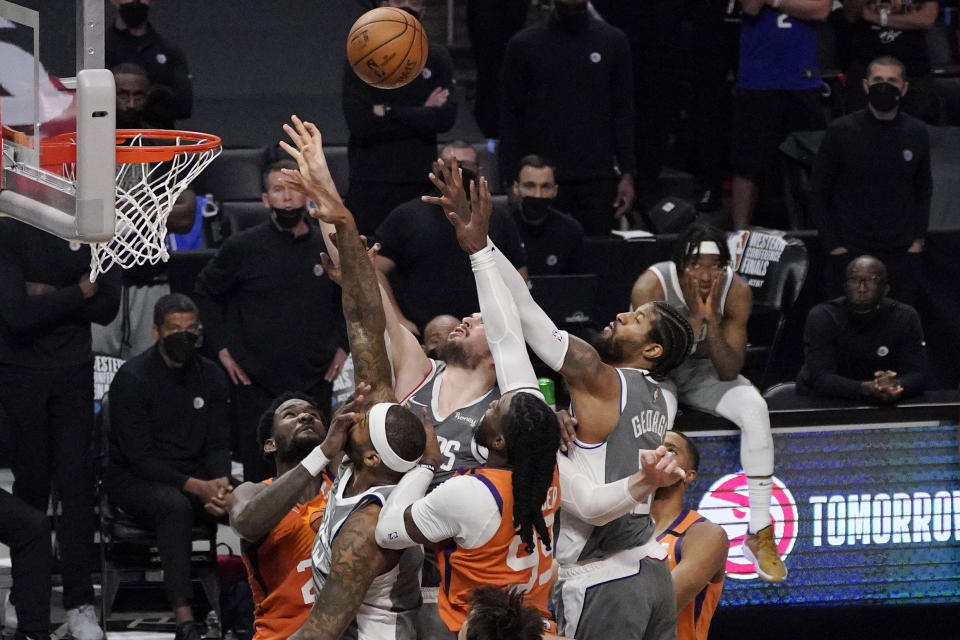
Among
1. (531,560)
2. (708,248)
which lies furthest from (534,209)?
(531,560)

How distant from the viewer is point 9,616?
7938 mm

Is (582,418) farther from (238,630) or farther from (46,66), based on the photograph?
(238,630)

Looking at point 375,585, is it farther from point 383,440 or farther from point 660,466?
point 660,466

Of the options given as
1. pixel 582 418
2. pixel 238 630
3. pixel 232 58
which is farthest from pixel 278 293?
pixel 232 58

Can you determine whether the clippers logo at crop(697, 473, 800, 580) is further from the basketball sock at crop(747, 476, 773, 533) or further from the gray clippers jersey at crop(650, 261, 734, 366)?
the gray clippers jersey at crop(650, 261, 734, 366)

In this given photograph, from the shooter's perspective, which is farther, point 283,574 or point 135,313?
point 135,313

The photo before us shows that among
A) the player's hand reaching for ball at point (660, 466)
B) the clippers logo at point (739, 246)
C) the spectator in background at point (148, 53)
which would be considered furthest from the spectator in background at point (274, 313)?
the player's hand reaching for ball at point (660, 466)

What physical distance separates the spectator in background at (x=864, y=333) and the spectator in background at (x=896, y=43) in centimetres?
350

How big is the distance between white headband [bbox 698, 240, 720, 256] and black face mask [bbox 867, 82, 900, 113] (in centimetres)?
315

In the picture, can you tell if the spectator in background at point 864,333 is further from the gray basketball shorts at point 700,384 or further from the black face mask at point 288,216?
the black face mask at point 288,216

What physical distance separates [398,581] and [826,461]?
327cm

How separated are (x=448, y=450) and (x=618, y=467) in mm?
620

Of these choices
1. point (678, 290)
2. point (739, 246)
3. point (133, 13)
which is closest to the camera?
point (678, 290)

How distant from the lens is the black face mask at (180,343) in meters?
7.91
